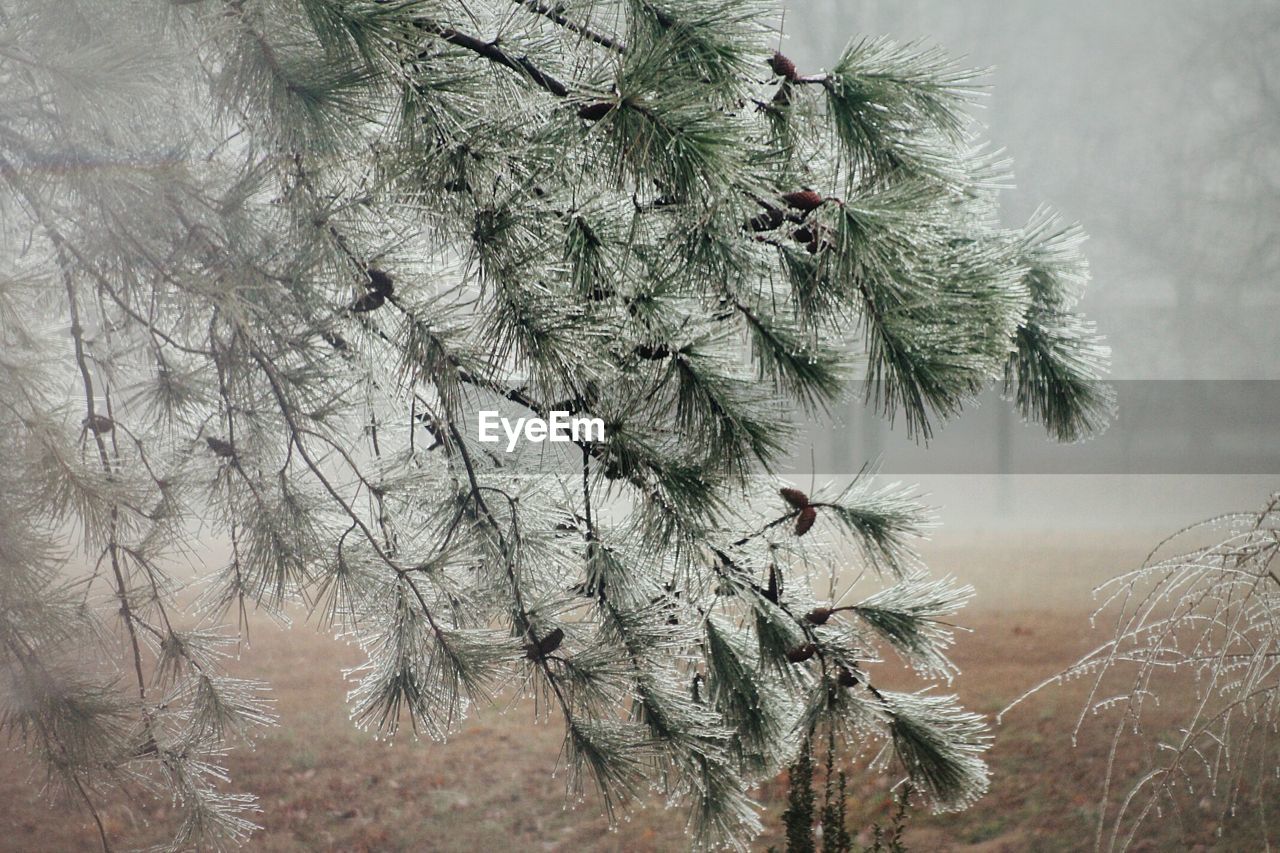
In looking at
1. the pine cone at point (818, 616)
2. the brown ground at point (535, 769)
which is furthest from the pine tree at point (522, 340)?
the brown ground at point (535, 769)

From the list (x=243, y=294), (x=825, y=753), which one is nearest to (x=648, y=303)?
(x=243, y=294)

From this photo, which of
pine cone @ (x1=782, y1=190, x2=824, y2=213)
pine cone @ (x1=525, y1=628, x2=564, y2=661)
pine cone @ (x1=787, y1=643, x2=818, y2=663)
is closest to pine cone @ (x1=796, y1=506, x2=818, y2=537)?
pine cone @ (x1=787, y1=643, x2=818, y2=663)

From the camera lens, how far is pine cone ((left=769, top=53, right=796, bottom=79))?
83 centimetres

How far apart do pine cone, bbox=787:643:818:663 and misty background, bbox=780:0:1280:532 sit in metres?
0.83

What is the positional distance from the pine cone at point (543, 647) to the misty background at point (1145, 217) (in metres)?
0.92

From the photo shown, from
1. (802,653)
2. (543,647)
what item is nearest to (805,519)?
(802,653)

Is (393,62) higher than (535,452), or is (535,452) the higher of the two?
(393,62)

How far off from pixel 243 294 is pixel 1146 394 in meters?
1.56

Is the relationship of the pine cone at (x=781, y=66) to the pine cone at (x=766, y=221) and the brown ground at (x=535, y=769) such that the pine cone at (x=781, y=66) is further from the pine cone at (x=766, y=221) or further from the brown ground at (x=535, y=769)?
the brown ground at (x=535, y=769)

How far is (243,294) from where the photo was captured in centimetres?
106

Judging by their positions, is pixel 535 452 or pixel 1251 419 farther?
pixel 1251 419

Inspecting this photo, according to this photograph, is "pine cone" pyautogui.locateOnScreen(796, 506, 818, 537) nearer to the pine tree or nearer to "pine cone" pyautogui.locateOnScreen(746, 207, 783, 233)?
the pine tree

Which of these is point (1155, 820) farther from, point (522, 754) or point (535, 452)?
point (535, 452)

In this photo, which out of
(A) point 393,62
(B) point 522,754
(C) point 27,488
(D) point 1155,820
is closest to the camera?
(A) point 393,62
